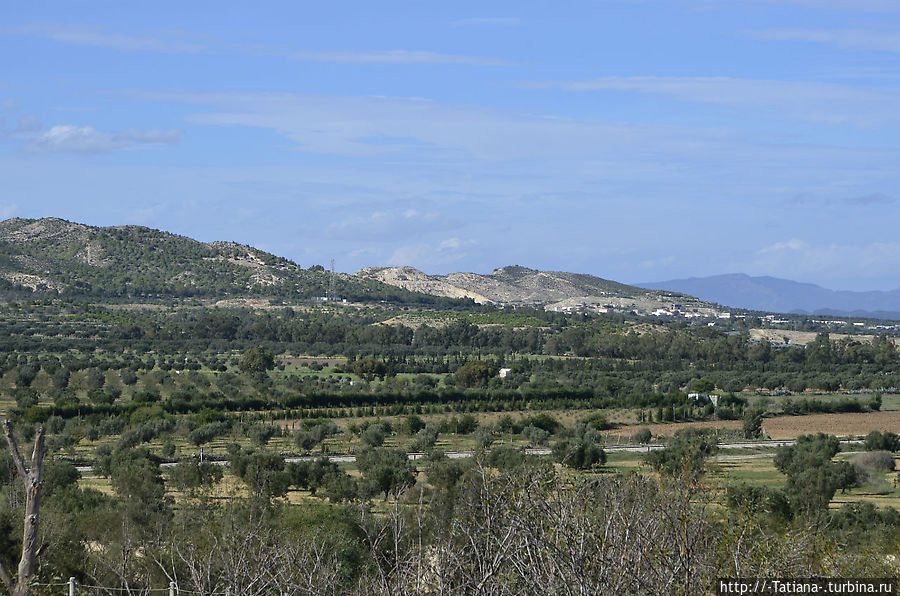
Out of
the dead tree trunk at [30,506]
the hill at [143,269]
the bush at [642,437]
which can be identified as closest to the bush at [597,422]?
the bush at [642,437]

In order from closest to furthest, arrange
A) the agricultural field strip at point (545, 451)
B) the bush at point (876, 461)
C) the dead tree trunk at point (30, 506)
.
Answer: the dead tree trunk at point (30, 506) < the agricultural field strip at point (545, 451) < the bush at point (876, 461)

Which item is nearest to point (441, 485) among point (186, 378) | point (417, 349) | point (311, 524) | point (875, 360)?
point (311, 524)

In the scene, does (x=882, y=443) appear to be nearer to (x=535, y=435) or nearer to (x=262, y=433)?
(x=535, y=435)

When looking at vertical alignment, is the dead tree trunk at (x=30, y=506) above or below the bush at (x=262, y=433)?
above

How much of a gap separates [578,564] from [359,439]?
154 ft

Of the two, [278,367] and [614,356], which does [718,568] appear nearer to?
[278,367]

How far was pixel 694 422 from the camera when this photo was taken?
6862 centimetres

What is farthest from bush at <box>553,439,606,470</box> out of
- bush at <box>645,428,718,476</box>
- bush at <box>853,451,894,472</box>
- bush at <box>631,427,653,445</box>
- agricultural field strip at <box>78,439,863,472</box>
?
bush at <box>631,427,653,445</box>

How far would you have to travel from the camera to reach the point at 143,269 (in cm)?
16700

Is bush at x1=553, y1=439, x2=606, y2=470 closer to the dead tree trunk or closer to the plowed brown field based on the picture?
the plowed brown field

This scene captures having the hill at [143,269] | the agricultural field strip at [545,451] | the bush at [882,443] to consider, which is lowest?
the agricultural field strip at [545,451]

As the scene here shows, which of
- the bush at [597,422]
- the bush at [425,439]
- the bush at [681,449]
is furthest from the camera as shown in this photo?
the bush at [597,422]

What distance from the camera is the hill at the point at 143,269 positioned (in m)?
152

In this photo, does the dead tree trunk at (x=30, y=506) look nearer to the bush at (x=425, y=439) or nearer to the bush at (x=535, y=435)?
the bush at (x=425, y=439)
